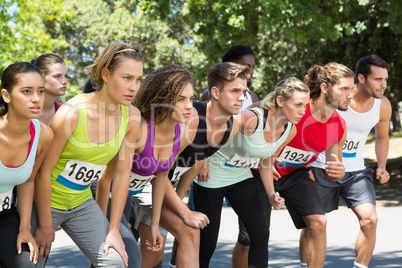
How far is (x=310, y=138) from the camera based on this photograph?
5.56 meters

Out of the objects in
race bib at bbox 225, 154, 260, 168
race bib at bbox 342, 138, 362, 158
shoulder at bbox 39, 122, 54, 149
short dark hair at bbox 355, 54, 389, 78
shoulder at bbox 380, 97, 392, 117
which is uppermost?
short dark hair at bbox 355, 54, 389, 78

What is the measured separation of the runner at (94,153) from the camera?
379 centimetres

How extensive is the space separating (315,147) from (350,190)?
2.17ft

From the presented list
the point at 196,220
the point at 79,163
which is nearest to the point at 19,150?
the point at 79,163

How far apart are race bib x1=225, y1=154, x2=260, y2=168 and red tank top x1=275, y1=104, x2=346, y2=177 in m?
0.46

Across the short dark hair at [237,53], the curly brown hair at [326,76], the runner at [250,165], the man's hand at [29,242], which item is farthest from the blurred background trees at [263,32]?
the man's hand at [29,242]

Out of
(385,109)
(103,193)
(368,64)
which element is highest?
(368,64)

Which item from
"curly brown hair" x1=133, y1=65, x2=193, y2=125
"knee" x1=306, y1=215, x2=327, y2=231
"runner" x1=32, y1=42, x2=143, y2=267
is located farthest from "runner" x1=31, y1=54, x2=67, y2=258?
"knee" x1=306, y1=215, x2=327, y2=231

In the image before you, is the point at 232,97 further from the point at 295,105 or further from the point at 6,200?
the point at 6,200

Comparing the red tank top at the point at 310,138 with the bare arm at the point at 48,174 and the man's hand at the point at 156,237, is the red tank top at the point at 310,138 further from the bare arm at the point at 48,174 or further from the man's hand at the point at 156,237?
the bare arm at the point at 48,174

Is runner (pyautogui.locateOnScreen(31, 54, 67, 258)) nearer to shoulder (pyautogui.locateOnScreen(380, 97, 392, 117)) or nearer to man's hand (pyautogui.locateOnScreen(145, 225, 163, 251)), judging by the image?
man's hand (pyautogui.locateOnScreen(145, 225, 163, 251))

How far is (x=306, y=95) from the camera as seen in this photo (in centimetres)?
527

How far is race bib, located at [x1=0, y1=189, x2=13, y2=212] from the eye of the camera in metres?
3.63

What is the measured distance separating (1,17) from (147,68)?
11.4 metres
